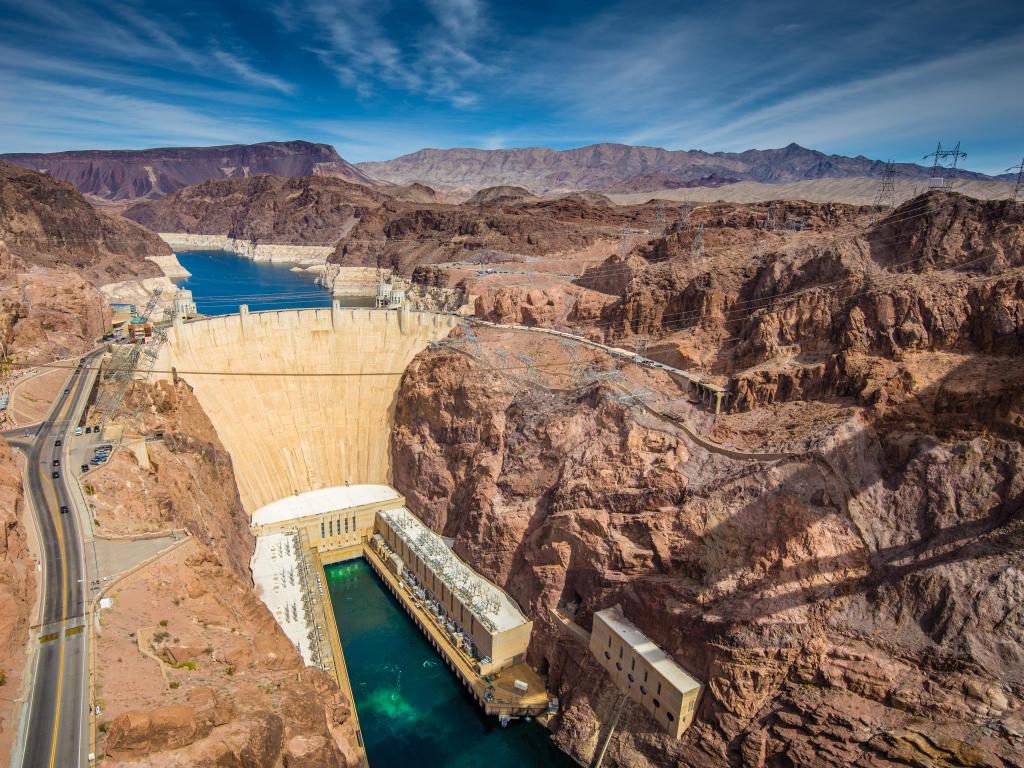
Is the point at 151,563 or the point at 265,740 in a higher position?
the point at 151,563

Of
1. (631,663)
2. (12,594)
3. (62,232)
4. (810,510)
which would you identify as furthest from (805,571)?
(62,232)

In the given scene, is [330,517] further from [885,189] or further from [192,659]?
[885,189]

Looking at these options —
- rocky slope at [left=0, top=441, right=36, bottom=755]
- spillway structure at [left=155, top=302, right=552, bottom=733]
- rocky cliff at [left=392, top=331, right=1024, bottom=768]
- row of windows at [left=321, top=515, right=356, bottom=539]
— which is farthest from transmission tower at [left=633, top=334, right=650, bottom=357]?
rocky slope at [left=0, top=441, right=36, bottom=755]

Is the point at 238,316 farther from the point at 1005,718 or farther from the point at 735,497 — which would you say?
the point at 1005,718

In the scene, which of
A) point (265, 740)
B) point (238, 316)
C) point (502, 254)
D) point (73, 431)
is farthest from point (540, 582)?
point (502, 254)

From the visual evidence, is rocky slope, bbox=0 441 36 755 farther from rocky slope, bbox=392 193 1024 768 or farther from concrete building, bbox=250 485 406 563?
rocky slope, bbox=392 193 1024 768
